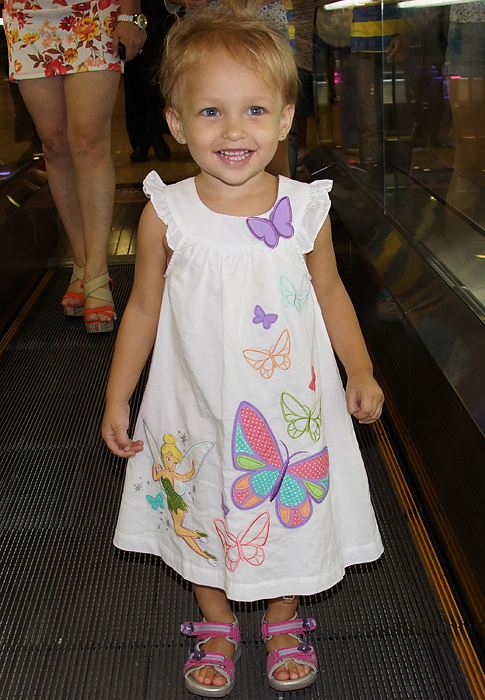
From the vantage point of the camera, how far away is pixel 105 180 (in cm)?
293

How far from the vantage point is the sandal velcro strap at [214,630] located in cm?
151

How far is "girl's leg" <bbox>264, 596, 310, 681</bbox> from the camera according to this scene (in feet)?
4.75

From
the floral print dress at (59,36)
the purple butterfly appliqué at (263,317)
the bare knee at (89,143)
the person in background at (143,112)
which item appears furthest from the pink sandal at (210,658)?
the person in background at (143,112)

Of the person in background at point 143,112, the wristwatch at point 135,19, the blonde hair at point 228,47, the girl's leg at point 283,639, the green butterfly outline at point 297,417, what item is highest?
the blonde hair at point 228,47

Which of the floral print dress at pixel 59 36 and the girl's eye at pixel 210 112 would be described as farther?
the floral print dress at pixel 59 36

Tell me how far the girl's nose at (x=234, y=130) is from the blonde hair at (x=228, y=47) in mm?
86

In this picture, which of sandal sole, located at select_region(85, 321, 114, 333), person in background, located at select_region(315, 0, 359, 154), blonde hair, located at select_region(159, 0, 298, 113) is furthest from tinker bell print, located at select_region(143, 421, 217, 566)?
person in background, located at select_region(315, 0, 359, 154)

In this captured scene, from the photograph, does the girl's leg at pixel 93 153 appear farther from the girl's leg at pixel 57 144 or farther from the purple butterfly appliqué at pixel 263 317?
the purple butterfly appliqué at pixel 263 317

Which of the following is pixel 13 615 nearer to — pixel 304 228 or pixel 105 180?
pixel 304 228

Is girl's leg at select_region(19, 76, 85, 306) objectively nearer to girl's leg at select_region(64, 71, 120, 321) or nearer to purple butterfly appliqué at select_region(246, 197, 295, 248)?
girl's leg at select_region(64, 71, 120, 321)

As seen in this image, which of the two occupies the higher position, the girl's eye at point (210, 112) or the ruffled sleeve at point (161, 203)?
the girl's eye at point (210, 112)

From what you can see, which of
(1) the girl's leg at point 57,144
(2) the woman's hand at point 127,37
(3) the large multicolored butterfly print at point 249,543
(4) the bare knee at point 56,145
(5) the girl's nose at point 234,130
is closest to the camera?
(5) the girl's nose at point 234,130

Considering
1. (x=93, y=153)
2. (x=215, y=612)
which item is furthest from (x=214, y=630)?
(x=93, y=153)

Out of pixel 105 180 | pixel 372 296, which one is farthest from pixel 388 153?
pixel 105 180
